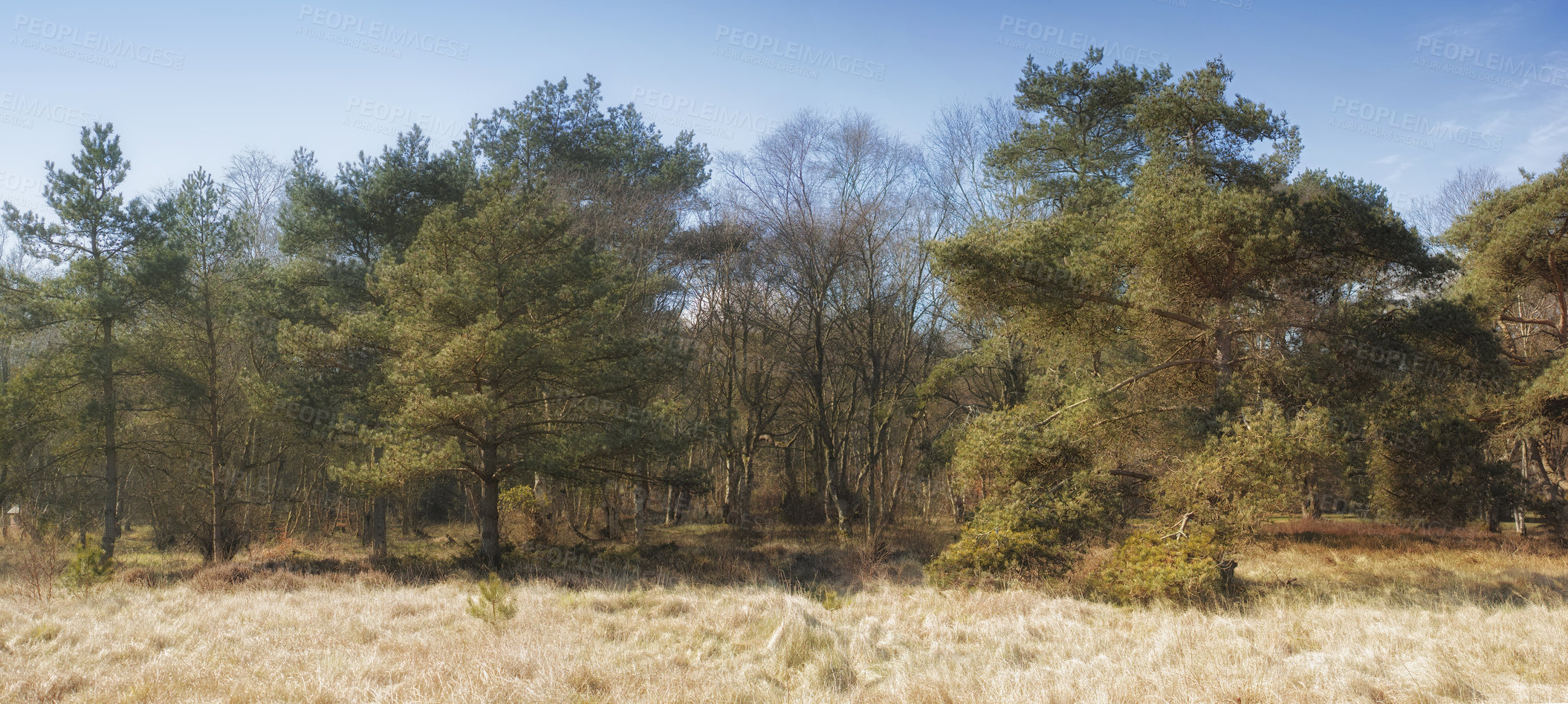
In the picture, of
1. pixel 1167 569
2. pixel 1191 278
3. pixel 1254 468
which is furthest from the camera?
pixel 1191 278

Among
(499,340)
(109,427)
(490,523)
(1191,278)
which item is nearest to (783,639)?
(499,340)

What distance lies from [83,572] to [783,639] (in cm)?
1173

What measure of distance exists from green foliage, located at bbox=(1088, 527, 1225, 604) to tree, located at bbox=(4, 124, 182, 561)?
65.9 ft

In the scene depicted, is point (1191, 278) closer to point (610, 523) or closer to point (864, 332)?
point (864, 332)

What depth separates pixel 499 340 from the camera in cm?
1330

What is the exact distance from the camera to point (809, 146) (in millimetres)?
22750

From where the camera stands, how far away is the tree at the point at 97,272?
626 inches

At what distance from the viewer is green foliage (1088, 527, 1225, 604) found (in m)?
10.1

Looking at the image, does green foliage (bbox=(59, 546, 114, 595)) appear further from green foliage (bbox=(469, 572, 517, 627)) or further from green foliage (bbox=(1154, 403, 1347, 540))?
green foliage (bbox=(1154, 403, 1347, 540))

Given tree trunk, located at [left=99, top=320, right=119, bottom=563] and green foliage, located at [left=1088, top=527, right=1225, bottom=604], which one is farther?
tree trunk, located at [left=99, top=320, right=119, bottom=563]

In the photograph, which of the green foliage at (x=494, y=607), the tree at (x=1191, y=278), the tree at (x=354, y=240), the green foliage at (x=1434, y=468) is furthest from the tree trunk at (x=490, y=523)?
the green foliage at (x=1434, y=468)

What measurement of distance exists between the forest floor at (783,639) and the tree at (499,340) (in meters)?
2.53

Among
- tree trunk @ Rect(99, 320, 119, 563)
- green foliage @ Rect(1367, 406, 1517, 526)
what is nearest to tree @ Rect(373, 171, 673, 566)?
tree trunk @ Rect(99, 320, 119, 563)

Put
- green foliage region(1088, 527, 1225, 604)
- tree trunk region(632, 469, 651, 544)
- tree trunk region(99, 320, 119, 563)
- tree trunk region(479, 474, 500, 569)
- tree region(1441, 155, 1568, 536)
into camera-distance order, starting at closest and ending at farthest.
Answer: green foliage region(1088, 527, 1225, 604), tree region(1441, 155, 1568, 536), tree trunk region(479, 474, 500, 569), tree trunk region(99, 320, 119, 563), tree trunk region(632, 469, 651, 544)
